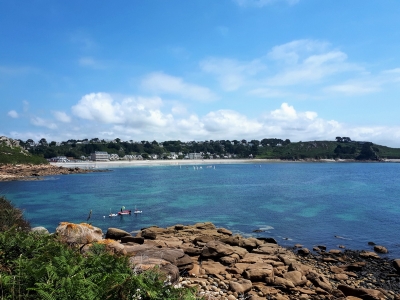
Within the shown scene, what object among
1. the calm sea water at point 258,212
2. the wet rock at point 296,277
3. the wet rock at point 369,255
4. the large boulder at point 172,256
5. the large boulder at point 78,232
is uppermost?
the large boulder at point 78,232

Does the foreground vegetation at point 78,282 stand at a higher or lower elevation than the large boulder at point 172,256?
higher

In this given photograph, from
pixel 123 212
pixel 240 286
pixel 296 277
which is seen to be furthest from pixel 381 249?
pixel 123 212

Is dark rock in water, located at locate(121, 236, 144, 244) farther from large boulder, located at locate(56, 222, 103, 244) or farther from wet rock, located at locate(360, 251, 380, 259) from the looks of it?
wet rock, located at locate(360, 251, 380, 259)

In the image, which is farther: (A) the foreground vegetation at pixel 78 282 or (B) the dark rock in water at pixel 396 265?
(B) the dark rock in water at pixel 396 265

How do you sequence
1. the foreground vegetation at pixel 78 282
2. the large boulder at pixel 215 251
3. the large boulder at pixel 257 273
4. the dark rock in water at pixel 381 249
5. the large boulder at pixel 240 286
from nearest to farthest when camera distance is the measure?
the foreground vegetation at pixel 78 282 < the large boulder at pixel 240 286 < the large boulder at pixel 257 273 < the large boulder at pixel 215 251 < the dark rock in water at pixel 381 249

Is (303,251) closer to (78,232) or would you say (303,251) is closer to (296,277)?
(296,277)

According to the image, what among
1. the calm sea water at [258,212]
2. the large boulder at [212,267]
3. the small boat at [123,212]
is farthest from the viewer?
the small boat at [123,212]

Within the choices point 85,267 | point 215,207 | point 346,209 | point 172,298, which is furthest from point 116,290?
point 346,209

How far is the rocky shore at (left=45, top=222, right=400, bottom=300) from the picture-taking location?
47.4 feet

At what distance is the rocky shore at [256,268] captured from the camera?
14.4m

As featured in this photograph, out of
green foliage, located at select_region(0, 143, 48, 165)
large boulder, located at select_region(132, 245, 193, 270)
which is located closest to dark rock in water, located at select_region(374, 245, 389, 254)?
large boulder, located at select_region(132, 245, 193, 270)

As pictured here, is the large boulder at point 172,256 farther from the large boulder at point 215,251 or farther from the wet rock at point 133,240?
the wet rock at point 133,240

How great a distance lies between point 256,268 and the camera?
17.3m

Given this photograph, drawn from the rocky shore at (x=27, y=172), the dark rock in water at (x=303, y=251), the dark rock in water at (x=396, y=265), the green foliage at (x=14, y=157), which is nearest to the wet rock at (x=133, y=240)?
the dark rock in water at (x=303, y=251)
